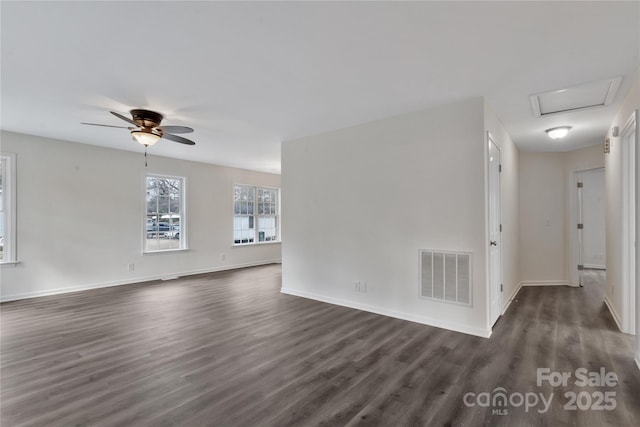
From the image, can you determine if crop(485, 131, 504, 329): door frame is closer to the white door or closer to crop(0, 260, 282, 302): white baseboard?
the white door

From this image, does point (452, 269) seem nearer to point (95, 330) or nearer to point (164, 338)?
point (164, 338)

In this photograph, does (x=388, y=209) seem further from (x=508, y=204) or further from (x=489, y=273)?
(x=508, y=204)

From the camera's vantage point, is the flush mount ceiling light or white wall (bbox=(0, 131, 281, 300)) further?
white wall (bbox=(0, 131, 281, 300))

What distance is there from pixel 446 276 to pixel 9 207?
6322mm

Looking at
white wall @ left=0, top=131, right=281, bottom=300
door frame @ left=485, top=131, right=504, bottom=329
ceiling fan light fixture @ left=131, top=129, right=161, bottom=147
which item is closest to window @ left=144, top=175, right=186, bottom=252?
white wall @ left=0, top=131, right=281, bottom=300

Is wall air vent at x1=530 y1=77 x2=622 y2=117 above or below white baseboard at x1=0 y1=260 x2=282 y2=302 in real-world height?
above

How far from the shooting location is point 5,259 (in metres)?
4.56

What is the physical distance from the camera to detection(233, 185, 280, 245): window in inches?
308

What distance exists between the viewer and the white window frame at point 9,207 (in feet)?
15.0

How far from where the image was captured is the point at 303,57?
96.0 inches

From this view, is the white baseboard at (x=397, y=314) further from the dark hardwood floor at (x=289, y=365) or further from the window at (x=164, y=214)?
the window at (x=164, y=214)

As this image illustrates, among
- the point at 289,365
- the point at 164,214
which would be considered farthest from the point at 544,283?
the point at 164,214

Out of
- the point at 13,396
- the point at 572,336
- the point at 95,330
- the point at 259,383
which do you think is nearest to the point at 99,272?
the point at 95,330

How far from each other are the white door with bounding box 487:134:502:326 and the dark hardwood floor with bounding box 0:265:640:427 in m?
0.26
